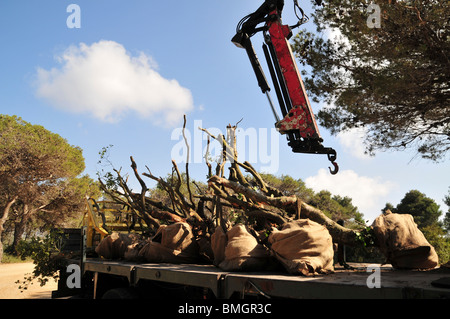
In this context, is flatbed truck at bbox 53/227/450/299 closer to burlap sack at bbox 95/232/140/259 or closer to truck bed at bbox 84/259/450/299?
truck bed at bbox 84/259/450/299

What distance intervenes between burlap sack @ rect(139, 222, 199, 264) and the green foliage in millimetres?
2589

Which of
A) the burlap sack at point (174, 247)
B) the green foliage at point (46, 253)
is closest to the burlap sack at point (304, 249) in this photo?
the burlap sack at point (174, 247)

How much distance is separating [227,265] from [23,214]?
2451cm

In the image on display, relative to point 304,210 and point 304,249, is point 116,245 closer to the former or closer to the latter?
point 304,210

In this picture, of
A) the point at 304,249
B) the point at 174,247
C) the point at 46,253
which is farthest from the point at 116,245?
the point at 304,249

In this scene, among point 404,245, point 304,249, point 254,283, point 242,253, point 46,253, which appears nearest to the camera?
point 254,283

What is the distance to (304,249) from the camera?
348cm

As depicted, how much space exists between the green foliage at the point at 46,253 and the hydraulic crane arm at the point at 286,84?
15.0 feet

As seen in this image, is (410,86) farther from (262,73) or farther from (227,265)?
(227,265)

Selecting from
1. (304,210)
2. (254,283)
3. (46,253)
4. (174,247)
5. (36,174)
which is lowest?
(46,253)

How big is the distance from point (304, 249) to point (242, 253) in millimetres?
672

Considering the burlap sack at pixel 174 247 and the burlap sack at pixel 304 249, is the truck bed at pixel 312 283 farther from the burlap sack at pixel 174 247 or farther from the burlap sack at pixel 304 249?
the burlap sack at pixel 174 247

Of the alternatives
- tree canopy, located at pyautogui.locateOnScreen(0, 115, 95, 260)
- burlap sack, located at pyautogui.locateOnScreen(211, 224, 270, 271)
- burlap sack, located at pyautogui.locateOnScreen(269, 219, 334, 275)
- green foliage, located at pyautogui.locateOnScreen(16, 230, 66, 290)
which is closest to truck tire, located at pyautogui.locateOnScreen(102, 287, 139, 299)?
burlap sack, located at pyautogui.locateOnScreen(211, 224, 270, 271)

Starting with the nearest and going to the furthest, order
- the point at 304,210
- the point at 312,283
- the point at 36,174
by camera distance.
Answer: the point at 312,283
the point at 304,210
the point at 36,174
